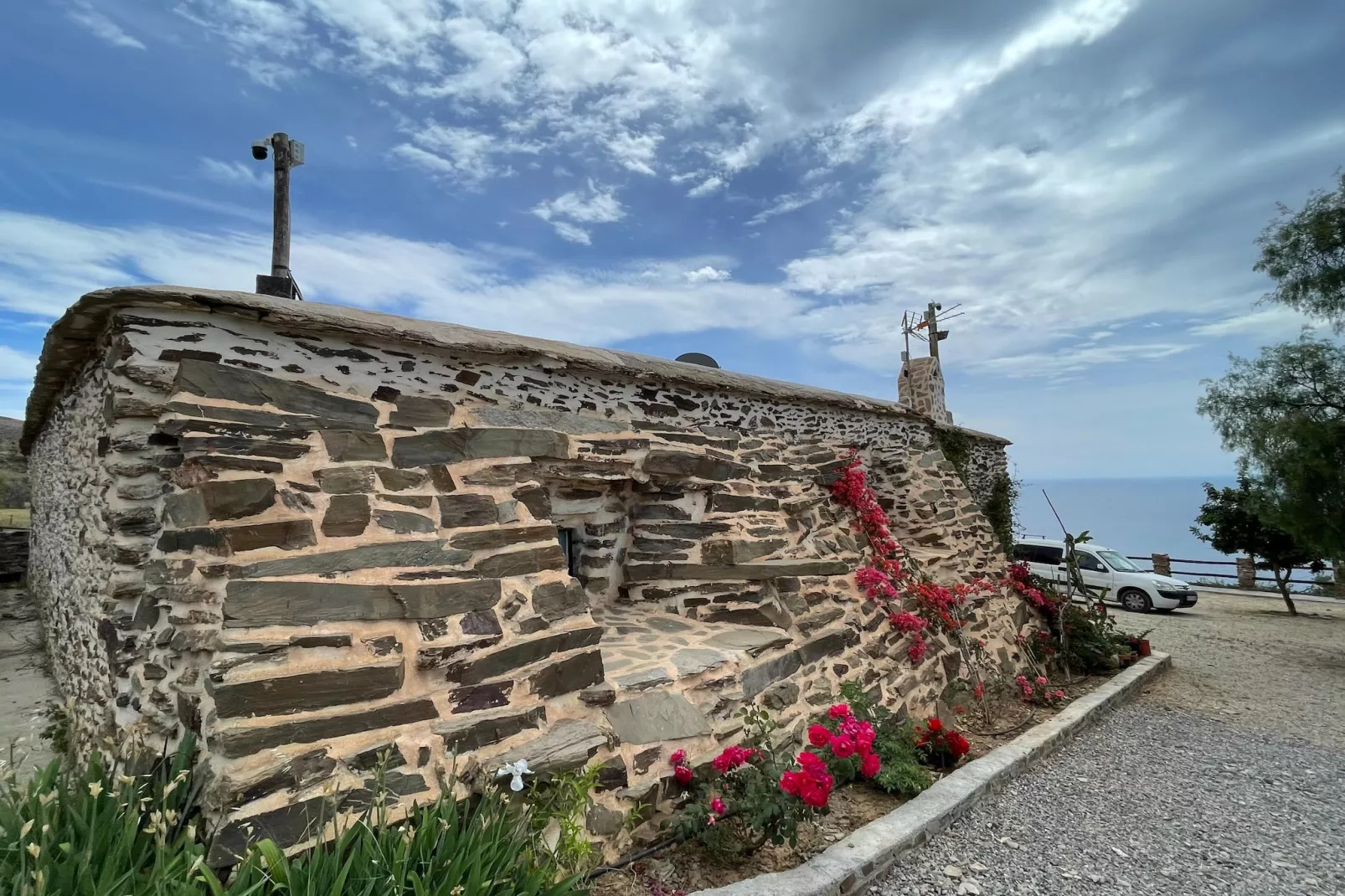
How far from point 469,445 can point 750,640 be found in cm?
250

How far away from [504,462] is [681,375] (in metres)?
3.19

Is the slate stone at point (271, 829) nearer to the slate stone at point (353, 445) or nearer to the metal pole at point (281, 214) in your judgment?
the slate stone at point (353, 445)

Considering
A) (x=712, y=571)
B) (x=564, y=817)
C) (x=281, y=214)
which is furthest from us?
(x=281, y=214)

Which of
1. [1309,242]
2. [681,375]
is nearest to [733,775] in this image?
[681,375]

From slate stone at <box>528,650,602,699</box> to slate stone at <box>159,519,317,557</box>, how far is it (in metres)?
1.36

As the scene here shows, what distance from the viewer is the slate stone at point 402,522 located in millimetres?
3354

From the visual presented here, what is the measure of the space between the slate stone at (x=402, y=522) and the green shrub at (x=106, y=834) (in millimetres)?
1213

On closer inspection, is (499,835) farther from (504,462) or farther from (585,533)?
(585,533)

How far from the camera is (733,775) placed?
3.54 metres

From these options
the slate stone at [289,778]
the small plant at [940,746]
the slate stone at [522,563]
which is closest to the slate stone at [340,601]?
the slate stone at [522,563]

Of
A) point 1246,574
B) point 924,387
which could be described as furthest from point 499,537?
point 1246,574

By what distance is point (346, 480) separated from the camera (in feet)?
11.1

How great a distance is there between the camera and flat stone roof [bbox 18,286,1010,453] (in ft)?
11.9

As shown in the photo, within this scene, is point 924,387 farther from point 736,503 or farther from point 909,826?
point 909,826
